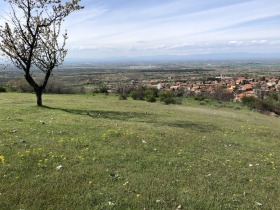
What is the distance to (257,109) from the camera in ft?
143

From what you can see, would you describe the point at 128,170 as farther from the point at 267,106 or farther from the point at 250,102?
the point at 250,102

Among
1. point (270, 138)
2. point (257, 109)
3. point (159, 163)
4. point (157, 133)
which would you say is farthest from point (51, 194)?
point (257, 109)

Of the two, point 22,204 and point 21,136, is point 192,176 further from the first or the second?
point 21,136

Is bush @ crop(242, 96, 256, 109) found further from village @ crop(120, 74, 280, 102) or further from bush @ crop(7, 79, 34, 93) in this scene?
bush @ crop(7, 79, 34, 93)

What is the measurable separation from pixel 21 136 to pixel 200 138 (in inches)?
295

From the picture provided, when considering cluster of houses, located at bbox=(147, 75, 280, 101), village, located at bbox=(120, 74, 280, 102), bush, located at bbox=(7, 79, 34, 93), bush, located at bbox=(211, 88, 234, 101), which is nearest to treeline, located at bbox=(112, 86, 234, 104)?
bush, located at bbox=(211, 88, 234, 101)

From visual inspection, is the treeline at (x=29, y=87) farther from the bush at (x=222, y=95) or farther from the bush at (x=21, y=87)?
the bush at (x=222, y=95)

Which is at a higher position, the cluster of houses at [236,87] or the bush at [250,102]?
the bush at [250,102]

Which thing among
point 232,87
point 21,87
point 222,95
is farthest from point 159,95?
point 232,87

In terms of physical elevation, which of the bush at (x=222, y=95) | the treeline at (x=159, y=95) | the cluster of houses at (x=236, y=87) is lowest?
the cluster of houses at (x=236, y=87)

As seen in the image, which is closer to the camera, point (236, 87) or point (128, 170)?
point (128, 170)

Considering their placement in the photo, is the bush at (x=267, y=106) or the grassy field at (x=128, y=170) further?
the bush at (x=267, y=106)

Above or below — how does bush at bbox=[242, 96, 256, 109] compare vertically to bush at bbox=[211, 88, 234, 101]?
above

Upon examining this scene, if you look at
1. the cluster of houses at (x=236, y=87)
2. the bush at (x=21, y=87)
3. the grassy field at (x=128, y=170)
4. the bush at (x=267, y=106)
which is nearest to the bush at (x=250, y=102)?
the bush at (x=267, y=106)
